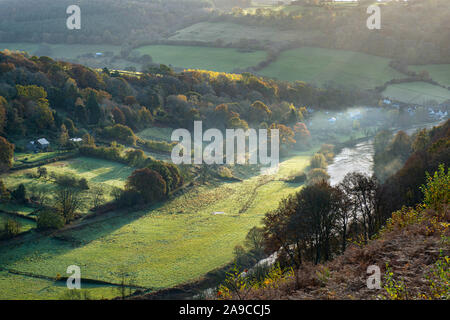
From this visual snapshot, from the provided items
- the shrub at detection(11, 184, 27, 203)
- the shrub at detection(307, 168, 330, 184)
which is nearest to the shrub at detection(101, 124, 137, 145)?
the shrub at detection(11, 184, 27, 203)

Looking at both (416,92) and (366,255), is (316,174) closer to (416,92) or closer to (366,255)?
(366,255)

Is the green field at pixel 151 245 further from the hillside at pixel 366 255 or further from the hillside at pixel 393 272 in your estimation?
the hillside at pixel 393 272

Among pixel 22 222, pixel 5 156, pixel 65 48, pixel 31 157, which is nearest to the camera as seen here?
pixel 22 222

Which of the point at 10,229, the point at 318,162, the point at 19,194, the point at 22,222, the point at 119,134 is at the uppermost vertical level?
the point at 119,134

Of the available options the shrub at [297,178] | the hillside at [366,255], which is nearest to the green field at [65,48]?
the shrub at [297,178]

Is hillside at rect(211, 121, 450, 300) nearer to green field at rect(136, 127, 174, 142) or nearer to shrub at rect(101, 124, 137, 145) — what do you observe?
shrub at rect(101, 124, 137, 145)

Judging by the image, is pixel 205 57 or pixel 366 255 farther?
pixel 205 57

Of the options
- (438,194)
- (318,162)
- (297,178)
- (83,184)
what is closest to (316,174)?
(297,178)

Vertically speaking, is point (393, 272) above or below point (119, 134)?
above
